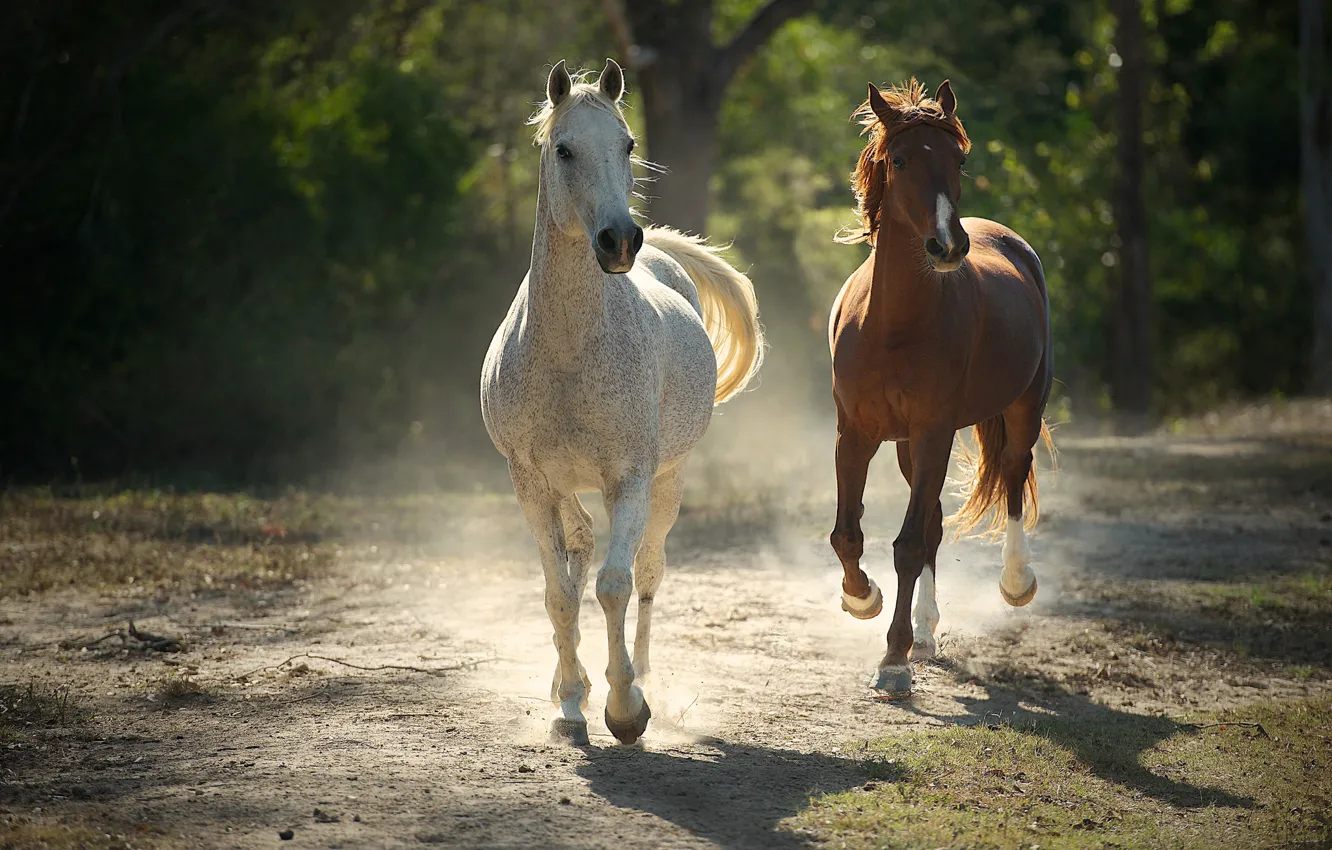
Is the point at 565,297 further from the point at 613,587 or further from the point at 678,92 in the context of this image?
the point at 678,92

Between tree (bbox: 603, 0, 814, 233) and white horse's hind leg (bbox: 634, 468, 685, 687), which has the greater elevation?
tree (bbox: 603, 0, 814, 233)

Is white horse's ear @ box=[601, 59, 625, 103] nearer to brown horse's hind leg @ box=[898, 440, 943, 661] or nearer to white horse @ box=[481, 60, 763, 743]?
white horse @ box=[481, 60, 763, 743]

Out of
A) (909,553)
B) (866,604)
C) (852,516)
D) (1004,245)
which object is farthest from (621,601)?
(1004,245)

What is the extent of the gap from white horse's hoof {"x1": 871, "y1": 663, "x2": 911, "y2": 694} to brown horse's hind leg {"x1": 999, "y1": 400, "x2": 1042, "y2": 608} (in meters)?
1.36

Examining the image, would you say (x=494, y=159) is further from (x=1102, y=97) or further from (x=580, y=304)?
(x=580, y=304)

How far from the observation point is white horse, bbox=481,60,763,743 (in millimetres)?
5109

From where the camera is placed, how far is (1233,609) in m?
8.30

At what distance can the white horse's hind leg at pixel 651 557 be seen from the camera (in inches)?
243

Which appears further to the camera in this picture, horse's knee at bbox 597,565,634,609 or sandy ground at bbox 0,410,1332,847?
horse's knee at bbox 597,565,634,609

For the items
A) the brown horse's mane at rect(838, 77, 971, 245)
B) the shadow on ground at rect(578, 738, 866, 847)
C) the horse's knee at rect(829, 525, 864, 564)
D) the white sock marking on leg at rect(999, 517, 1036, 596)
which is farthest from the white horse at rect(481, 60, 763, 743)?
the white sock marking on leg at rect(999, 517, 1036, 596)

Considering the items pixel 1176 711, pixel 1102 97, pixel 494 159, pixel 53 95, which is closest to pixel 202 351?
pixel 53 95

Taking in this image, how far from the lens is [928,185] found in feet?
20.2

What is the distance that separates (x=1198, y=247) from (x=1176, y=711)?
22.1 metres

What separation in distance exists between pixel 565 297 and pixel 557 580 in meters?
1.07
